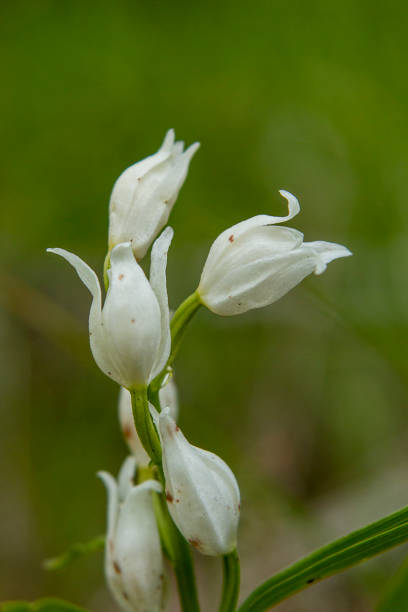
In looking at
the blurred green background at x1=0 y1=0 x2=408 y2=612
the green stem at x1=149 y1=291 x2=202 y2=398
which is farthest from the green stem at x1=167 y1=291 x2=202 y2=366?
the blurred green background at x1=0 y1=0 x2=408 y2=612

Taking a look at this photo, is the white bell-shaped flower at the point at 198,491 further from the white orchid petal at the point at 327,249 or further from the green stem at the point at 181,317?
the white orchid petal at the point at 327,249

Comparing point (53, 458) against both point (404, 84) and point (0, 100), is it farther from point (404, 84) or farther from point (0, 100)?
point (404, 84)

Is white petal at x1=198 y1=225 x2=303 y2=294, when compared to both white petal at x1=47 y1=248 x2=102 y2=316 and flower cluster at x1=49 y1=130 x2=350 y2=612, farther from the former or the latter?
white petal at x1=47 y1=248 x2=102 y2=316

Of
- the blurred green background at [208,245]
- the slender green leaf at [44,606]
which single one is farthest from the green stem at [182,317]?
the blurred green background at [208,245]

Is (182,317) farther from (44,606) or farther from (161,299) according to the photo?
(44,606)

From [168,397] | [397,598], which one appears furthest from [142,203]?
[397,598]

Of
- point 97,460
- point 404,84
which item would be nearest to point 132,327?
point 97,460

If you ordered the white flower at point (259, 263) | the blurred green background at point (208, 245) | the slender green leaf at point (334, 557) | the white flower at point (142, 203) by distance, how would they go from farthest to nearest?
the blurred green background at point (208, 245), the white flower at point (142, 203), the white flower at point (259, 263), the slender green leaf at point (334, 557)
